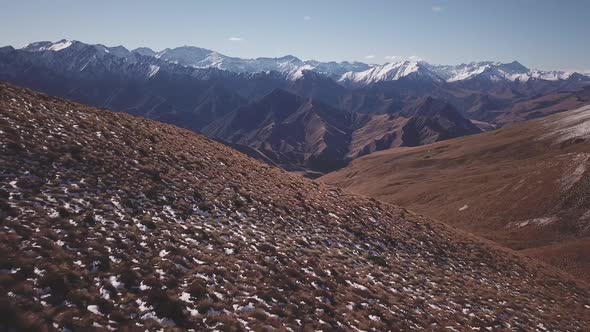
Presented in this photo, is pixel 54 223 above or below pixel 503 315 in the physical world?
Answer: above

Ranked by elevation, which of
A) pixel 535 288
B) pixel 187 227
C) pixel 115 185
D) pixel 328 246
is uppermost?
pixel 115 185

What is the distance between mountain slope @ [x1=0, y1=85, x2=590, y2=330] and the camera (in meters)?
12.6

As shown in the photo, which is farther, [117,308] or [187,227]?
[187,227]

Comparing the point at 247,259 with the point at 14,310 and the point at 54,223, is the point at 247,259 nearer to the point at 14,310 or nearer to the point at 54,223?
the point at 54,223

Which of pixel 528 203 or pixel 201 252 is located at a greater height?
pixel 201 252

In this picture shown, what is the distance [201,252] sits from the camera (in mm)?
17438

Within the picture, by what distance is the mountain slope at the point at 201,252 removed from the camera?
12.6 m

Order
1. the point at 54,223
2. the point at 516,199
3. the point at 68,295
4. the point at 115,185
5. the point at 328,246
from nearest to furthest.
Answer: the point at 68,295 → the point at 54,223 → the point at 115,185 → the point at 328,246 → the point at 516,199

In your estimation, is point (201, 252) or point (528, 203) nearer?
point (201, 252)

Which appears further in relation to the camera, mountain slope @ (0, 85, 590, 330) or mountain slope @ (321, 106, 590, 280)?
mountain slope @ (321, 106, 590, 280)

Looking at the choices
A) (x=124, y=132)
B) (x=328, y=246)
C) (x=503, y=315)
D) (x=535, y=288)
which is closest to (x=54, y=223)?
(x=328, y=246)

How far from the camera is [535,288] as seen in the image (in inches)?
1115

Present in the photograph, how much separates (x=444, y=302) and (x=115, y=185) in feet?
64.3

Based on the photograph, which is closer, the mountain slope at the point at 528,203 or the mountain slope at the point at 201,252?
the mountain slope at the point at 201,252
